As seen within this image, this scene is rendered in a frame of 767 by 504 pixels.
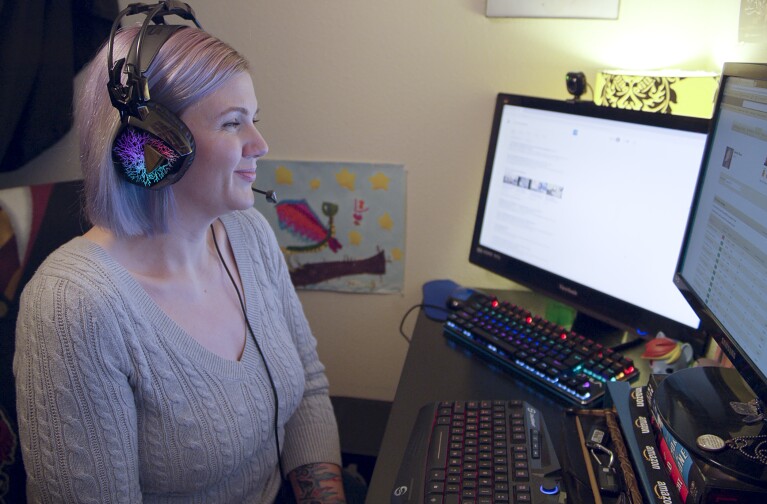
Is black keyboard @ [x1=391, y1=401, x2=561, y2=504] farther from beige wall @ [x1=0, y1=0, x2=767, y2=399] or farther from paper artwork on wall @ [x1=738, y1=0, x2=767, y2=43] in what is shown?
paper artwork on wall @ [x1=738, y1=0, x2=767, y2=43]

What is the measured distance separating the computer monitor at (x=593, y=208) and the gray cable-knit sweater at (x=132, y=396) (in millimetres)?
527

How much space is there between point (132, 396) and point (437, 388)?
18.3 inches

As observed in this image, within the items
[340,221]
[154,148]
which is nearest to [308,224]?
[340,221]

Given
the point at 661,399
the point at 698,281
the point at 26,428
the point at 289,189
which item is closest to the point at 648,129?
the point at 698,281

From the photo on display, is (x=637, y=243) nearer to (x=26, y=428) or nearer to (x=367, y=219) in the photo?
(x=367, y=219)

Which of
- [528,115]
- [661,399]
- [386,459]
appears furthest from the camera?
[528,115]

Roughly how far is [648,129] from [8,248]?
3.53 feet

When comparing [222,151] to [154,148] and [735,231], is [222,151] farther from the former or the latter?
[735,231]

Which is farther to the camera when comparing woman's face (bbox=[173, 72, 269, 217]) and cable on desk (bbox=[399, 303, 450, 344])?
cable on desk (bbox=[399, 303, 450, 344])

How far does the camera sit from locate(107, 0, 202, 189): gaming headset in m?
0.83

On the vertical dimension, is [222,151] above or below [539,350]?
above

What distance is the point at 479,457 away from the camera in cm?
81

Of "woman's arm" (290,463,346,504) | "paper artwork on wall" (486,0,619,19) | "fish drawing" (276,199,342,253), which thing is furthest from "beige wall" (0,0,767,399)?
"woman's arm" (290,463,346,504)

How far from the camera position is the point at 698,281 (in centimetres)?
89
